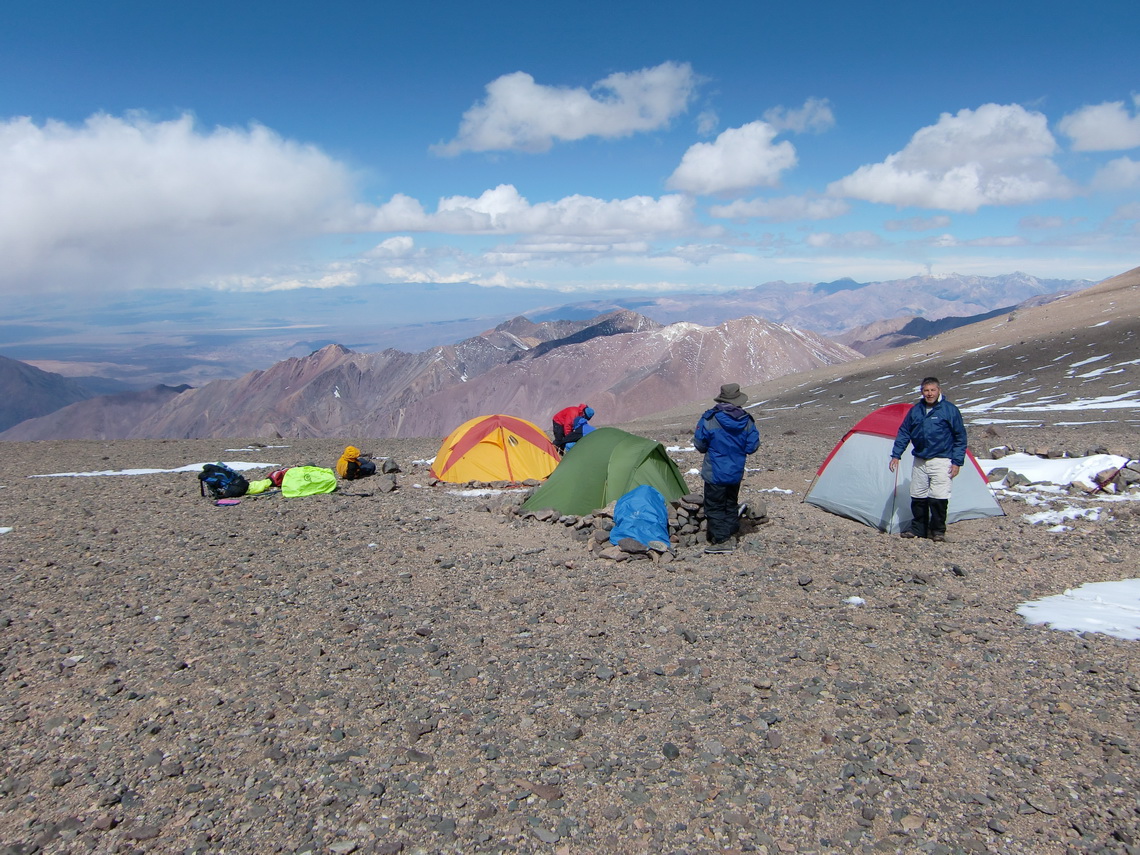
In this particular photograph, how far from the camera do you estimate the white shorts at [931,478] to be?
10.6 metres

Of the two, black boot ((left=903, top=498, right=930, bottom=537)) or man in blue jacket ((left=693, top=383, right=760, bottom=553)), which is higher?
man in blue jacket ((left=693, top=383, right=760, bottom=553))

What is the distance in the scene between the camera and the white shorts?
416 inches

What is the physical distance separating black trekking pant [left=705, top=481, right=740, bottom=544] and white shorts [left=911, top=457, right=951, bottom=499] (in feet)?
9.53

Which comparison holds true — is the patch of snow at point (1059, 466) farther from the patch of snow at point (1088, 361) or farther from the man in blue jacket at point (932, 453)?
the patch of snow at point (1088, 361)

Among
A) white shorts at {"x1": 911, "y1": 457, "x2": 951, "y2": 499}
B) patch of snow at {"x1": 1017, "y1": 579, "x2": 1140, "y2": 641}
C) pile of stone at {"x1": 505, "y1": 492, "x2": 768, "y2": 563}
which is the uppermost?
white shorts at {"x1": 911, "y1": 457, "x2": 951, "y2": 499}

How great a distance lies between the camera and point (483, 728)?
5809 millimetres

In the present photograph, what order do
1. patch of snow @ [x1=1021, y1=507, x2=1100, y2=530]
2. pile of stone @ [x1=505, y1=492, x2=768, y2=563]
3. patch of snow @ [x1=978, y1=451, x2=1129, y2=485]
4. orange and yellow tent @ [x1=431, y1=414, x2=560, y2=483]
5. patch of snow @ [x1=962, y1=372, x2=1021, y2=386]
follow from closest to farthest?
pile of stone @ [x1=505, y1=492, x2=768, y2=563] < patch of snow @ [x1=1021, y1=507, x2=1100, y2=530] < patch of snow @ [x1=978, y1=451, x2=1129, y2=485] < orange and yellow tent @ [x1=431, y1=414, x2=560, y2=483] < patch of snow @ [x1=962, y1=372, x2=1021, y2=386]

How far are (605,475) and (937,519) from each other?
18.3ft

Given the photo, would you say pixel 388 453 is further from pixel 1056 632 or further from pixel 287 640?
pixel 1056 632

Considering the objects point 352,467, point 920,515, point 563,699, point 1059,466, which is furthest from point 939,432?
point 352,467

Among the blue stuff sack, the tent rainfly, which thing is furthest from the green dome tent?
the tent rainfly

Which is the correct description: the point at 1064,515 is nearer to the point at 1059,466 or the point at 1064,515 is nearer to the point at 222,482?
the point at 1059,466

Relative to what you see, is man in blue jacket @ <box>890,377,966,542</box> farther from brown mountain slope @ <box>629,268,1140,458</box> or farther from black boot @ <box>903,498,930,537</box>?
brown mountain slope @ <box>629,268,1140,458</box>

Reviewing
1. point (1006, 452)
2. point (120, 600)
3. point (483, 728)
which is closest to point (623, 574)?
point (483, 728)
